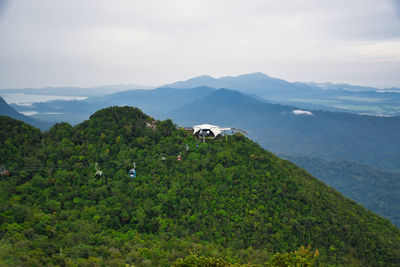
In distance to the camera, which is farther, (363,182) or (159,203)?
(363,182)

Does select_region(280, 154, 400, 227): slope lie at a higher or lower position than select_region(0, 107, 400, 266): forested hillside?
lower

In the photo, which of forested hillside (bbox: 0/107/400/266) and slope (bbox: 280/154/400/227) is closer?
forested hillside (bbox: 0/107/400/266)

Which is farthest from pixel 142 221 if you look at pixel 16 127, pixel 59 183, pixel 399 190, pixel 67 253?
pixel 399 190

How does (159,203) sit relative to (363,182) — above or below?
above

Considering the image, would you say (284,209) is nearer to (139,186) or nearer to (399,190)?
(139,186)
